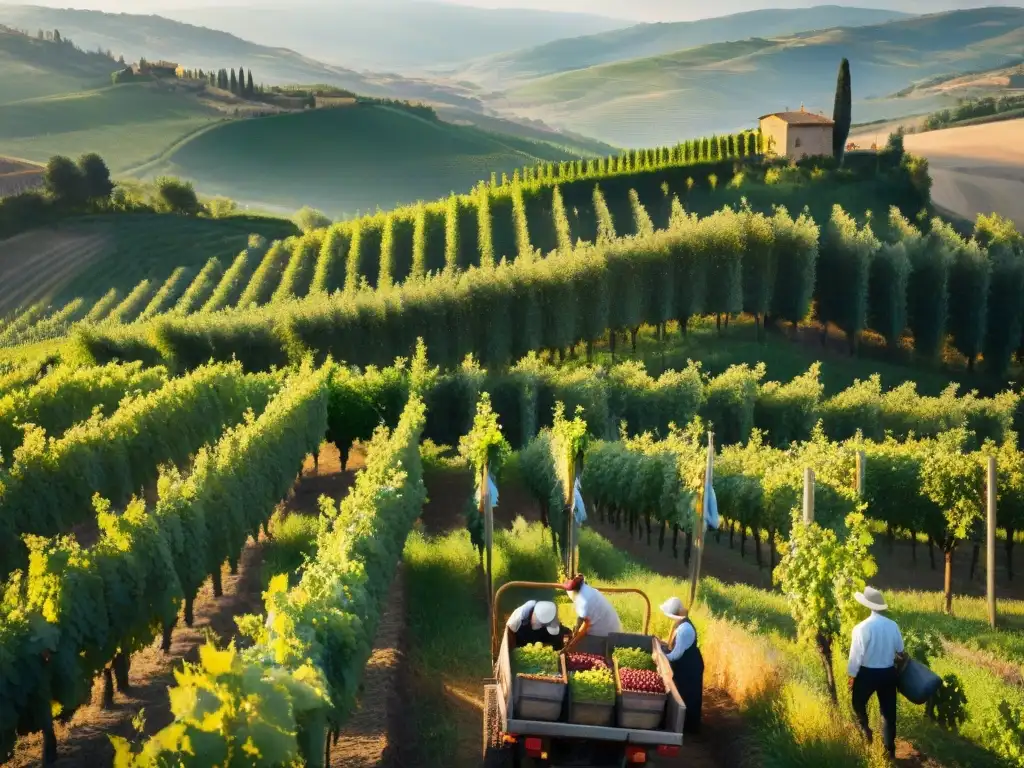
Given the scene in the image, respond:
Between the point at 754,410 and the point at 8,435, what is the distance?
85.8 feet

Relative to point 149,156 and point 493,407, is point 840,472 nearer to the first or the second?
point 493,407

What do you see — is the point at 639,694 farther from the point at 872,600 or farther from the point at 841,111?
the point at 841,111

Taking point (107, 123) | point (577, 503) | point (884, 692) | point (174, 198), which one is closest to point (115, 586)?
point (577, 503)

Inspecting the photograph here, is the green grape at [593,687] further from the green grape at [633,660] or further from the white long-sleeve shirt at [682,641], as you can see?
the white long-sleeve shirt at [682,641]

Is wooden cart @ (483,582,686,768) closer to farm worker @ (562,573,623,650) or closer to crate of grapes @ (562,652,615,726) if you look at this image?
crate of grapes @ (562,652,615,726)

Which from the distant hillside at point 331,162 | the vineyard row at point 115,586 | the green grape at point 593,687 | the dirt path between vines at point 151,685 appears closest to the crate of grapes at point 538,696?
the green grape at point 593,687

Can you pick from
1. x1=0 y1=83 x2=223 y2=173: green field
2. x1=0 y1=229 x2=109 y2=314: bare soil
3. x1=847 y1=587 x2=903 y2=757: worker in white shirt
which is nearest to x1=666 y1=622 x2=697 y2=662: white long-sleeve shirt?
x1=847 y1=587 x2=903 y2=757: worker in white shirt

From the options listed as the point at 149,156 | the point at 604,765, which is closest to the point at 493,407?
the point at 604,765

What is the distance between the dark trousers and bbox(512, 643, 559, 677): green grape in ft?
11.3

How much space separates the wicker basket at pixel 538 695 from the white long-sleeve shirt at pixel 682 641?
1.90 metres

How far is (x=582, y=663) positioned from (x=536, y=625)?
3.78ft

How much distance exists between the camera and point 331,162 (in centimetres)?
15275

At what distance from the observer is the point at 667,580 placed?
65.9 feet

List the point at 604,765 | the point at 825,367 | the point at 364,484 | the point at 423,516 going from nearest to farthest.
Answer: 1. the point at 604,765
2. the point at 364,484
3. the point at 423,516
4. the point at 825,367
